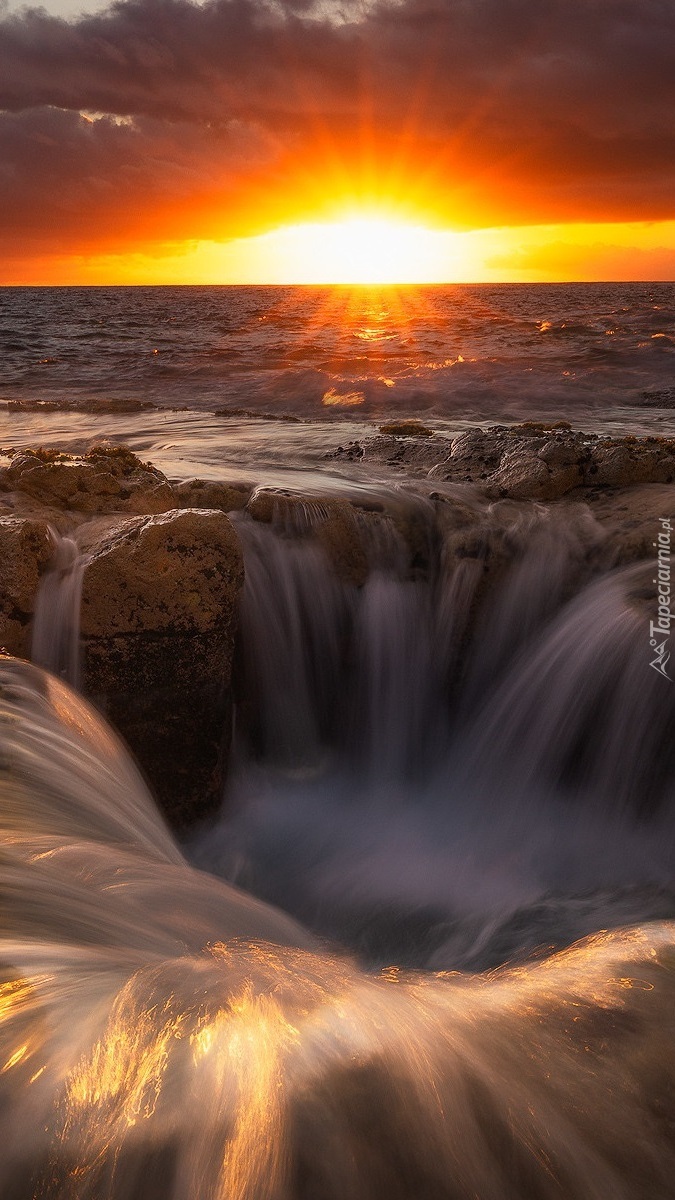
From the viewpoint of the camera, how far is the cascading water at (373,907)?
1.16 metres

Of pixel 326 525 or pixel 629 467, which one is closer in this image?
pixel 326 525

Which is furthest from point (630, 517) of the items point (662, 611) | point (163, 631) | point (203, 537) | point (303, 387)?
point (303, 387)

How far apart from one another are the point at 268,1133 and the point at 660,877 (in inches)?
110

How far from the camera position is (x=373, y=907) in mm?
3510

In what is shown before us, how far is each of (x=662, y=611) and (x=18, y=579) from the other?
3.33 meters

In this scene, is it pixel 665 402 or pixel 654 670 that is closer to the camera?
pixel 654 670

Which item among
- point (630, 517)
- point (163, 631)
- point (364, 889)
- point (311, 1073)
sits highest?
point (311, 1073)

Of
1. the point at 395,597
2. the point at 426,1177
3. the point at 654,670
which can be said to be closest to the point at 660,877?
the point at 654,670

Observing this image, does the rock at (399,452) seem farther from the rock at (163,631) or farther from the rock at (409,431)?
the rock at (163,631)

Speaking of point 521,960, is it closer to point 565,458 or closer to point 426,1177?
point 426,1177

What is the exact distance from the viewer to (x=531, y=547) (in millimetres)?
4973

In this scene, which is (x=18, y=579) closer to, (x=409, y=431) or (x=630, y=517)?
(x=630, y=517)

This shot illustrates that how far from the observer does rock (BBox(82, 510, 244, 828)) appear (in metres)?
3.61

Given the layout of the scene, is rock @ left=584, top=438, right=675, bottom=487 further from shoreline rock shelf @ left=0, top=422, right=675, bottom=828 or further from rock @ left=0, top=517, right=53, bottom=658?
rock @ left=0, top=517, right=53, bottom=658
